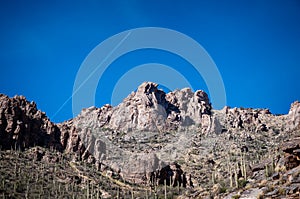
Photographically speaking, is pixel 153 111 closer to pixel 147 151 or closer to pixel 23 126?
pixel 147 151

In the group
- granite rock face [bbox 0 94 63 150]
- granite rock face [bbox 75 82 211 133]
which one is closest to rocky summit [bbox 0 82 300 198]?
granite rock face [bbox 0 94 63 150]

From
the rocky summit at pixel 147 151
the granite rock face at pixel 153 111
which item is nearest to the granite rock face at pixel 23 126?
the rocky summit at pixel 147 151

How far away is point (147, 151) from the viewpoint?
303ft

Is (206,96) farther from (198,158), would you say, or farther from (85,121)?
(198,158)

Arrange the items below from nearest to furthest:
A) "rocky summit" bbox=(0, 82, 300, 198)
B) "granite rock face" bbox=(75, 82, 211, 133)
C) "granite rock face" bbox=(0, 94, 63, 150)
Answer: "rocky summit" bbox=(0, 82, 300, 198) → "granite rock face" bbox=(0, 94, 63, 150) → "granite rock face" bbox=(75, 82, 211, 133)

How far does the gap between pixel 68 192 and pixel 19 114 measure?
3390 cm

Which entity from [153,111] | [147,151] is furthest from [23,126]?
[153,111]

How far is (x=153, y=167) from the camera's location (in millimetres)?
75125

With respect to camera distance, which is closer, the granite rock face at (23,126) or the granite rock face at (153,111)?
the granite rock face at (23,126)

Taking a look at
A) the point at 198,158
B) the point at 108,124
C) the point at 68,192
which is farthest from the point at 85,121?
the point at 68,192

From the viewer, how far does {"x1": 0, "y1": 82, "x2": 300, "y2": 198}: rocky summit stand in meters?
44.8

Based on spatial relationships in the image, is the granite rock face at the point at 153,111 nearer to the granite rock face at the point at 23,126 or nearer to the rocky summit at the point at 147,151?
the rocky summit at the point at 147,151

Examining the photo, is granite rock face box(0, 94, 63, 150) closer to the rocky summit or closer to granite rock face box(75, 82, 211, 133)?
the rocky summit

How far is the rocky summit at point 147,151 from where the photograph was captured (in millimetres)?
44812
